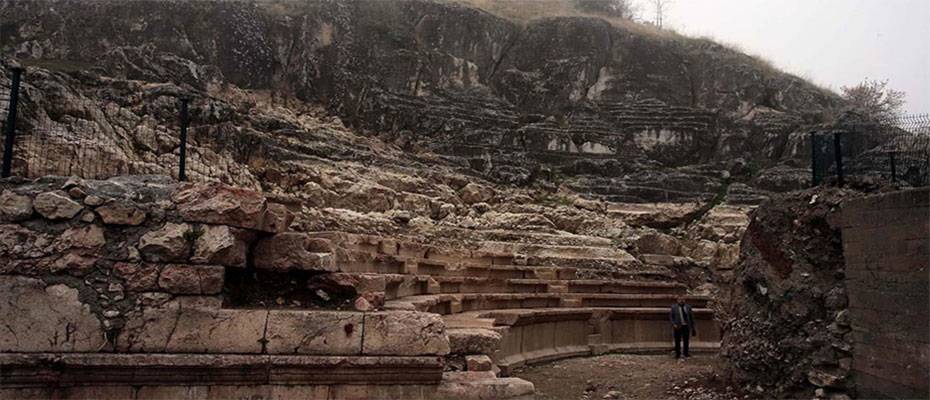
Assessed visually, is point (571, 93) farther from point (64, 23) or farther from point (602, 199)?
point (64, 23)

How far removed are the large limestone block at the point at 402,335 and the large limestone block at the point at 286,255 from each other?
65 cm

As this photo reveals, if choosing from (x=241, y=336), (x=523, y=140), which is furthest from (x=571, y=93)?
(x=241, y=336)

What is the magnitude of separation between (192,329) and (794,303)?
672cm

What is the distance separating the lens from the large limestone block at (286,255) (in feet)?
15.6

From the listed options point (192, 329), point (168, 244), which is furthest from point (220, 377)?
point (168, 244)

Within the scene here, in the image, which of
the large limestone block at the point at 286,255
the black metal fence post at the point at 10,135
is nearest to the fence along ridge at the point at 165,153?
the black metal fence post at the point at 10,135

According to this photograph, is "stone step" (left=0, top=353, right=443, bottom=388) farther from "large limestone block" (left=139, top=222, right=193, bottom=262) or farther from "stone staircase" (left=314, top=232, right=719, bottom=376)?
"stone staircase" (left=314, top=232, right=719, bottom=376)

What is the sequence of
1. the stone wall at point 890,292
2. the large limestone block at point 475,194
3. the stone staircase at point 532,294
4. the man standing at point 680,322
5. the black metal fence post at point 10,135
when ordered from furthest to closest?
the large limestone block at point 475,194, the man standing at point 680,322, the stone staircase at point 532,294, the stone wall at point 890,292, the black metal fence post at point 10,135

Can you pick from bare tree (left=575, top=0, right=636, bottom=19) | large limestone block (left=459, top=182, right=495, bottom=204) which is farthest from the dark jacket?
bare tree (left=575, top=0, right=636, bottom=19)

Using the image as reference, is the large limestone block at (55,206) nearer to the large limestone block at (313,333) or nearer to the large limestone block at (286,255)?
the large limestone block at (286,255)

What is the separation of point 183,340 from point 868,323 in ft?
21.8

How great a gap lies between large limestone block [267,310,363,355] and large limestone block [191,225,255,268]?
20.1 inches

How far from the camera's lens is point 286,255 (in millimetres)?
4746

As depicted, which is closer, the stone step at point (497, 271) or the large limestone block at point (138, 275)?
the large limestone block at point (138, 275)
